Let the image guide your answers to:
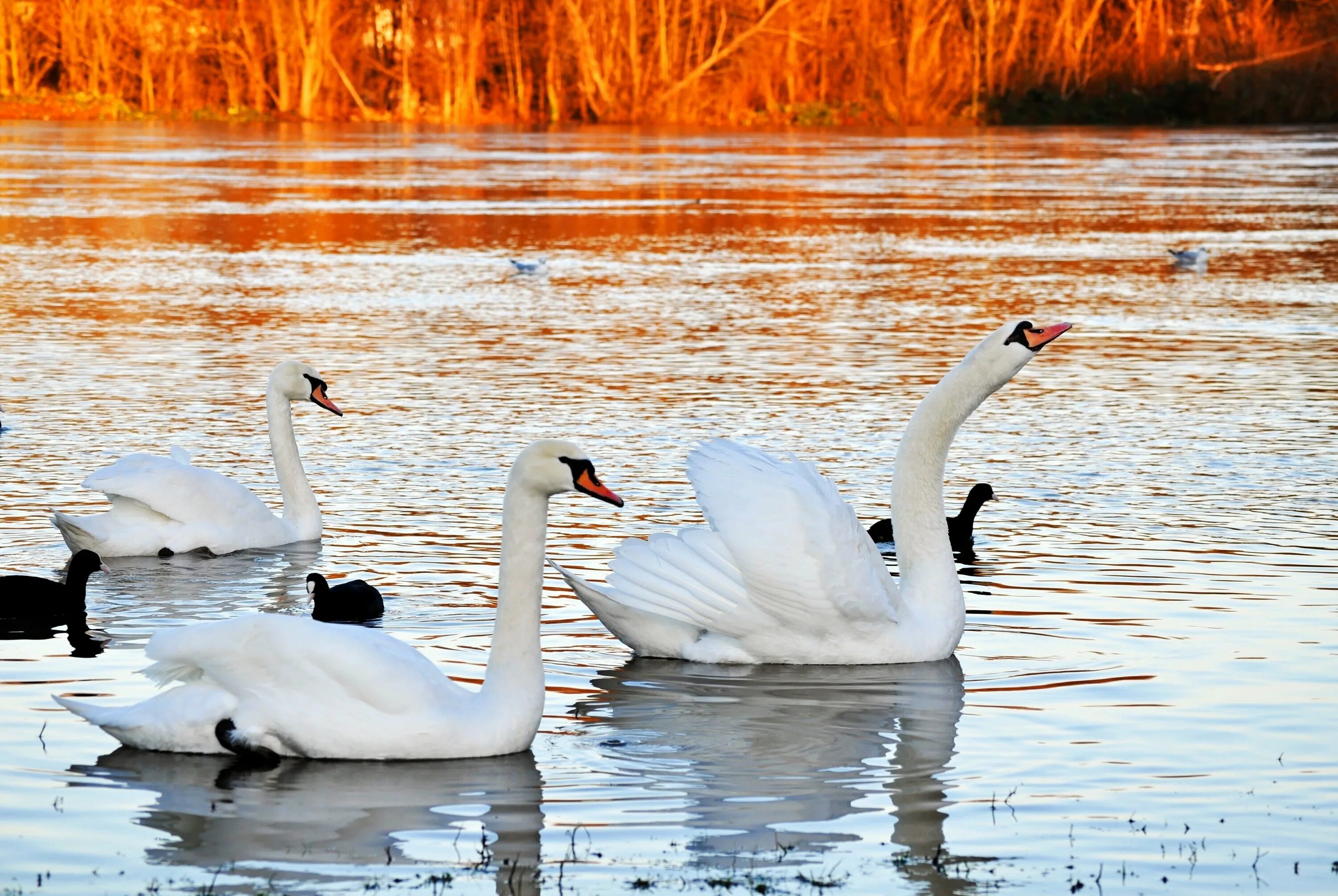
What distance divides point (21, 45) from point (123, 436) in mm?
61925

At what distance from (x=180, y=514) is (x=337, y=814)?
13.6ft

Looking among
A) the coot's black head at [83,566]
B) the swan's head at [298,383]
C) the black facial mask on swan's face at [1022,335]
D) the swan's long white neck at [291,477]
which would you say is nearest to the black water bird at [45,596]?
the coot's black head at [83,566]

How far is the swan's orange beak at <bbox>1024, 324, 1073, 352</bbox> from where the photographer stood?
7.80 m

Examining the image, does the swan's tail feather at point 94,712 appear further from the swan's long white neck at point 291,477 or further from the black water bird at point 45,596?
the swan's long white neck at point 291,477

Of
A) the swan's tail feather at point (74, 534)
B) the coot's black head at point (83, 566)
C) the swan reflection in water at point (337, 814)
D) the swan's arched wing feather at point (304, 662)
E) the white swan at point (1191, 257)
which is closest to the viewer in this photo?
the swan reflection in water at point (337, 814)

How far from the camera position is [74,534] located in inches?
380

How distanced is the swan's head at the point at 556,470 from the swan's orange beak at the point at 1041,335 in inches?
81.0

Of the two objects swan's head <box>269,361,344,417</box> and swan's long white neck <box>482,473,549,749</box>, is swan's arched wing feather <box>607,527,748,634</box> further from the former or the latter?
swan's head <box>269,361,344,417</box>

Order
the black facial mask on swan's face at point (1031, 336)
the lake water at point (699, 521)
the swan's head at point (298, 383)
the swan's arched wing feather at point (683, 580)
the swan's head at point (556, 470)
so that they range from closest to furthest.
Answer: the lake water at point (699, 521) → the swan's head at point (556, 470) → the swan's arched wing feather at point (683, 580) → the black facial mask on swan's face at point (1031, 336) → the swan's head at point (298, 383)

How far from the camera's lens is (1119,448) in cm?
1271

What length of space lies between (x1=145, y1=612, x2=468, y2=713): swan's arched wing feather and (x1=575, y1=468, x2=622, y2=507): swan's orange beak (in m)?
0.69

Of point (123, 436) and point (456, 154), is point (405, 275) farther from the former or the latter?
point (456, 154)

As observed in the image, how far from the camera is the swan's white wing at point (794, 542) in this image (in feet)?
24.7

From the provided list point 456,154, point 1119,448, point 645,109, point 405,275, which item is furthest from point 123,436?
point 645,109
